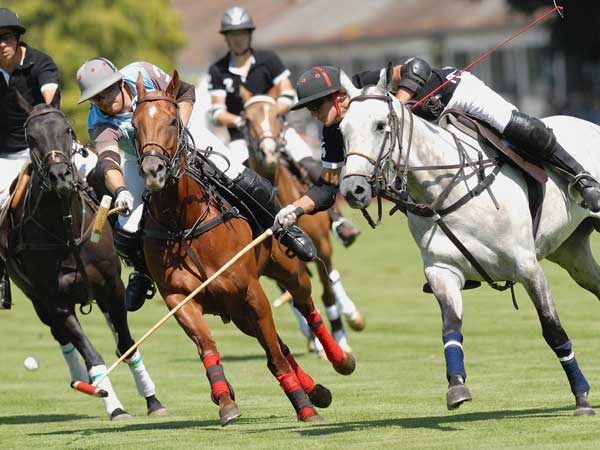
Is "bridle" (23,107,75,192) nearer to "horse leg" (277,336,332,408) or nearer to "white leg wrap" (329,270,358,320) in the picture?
"horse leg" (277,336,332,408)

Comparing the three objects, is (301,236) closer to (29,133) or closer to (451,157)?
(451,157)

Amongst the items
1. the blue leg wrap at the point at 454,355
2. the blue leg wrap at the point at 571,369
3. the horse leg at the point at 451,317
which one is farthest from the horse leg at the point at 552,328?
the blue leg wrap at the point at 454,355

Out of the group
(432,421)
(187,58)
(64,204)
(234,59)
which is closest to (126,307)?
(64,204)

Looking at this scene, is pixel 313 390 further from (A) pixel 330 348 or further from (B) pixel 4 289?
(B) pixel 4 289

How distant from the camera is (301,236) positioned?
35.1ft

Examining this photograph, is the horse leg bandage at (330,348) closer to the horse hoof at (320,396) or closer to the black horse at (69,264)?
the horse hoof at (320,396)

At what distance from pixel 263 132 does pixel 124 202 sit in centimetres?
478

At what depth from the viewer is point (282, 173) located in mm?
15078

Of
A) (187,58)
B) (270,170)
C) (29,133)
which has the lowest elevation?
(187,58)

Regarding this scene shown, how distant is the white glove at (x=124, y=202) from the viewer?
32.7ft

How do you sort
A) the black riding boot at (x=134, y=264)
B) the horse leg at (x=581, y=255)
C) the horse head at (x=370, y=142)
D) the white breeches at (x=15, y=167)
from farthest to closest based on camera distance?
Result: the white breeches at (x=15, y=167) → the horse leg at (x=581, y=255) → the black riding boot at (x=134, y=264) → the horse head at (x=370, y=142)

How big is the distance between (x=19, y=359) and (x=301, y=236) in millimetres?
6796

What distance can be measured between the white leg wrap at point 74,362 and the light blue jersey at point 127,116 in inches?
86.9

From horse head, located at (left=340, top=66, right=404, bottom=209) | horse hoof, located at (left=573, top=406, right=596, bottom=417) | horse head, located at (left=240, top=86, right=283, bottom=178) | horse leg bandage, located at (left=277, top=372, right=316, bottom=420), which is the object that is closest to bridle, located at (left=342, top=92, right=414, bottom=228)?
horse head, located at (left=340, top=66, right=404, bottom=209)
